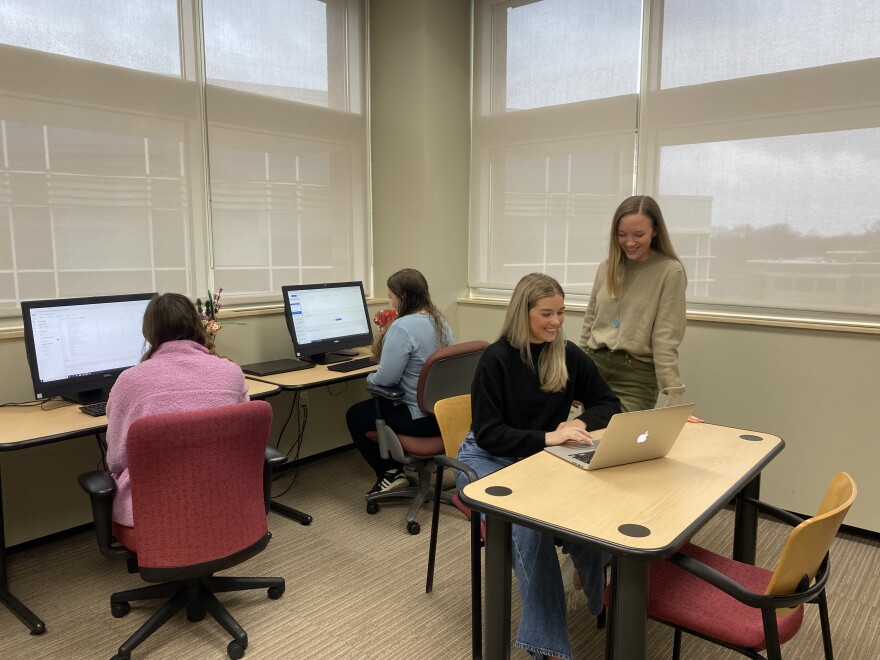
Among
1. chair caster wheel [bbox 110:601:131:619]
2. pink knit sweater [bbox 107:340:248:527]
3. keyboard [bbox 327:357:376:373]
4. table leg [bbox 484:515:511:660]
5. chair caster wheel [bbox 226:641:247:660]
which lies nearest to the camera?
table leg [bbox 484:515:511:660]

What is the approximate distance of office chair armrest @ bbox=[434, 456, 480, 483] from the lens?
2.01 meters

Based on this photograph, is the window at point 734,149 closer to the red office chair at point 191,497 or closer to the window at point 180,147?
the window at point 180,147

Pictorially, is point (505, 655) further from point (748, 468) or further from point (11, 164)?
point (11, 164)

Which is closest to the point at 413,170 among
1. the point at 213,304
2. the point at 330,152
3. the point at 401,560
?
the point at 330,152

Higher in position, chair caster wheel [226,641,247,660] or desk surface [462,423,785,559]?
desk surface [462,423,785,559]

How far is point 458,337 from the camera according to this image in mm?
4387

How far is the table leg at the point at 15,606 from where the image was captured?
225cm

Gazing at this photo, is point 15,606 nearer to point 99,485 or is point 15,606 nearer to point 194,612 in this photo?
point 194,612

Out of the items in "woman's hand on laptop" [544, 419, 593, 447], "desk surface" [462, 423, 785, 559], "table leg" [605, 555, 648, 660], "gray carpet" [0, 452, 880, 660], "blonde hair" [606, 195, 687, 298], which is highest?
"blonde hair" [606, 195, 687, 298]

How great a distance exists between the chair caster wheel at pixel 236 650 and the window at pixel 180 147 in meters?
1.80

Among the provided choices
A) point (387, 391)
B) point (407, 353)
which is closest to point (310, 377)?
point (387, 391)

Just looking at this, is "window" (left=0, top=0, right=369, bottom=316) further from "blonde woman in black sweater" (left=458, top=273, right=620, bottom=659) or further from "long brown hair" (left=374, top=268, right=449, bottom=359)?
"blonde woman in black sweater" (left=458, top=273, right=620, bottom=659)

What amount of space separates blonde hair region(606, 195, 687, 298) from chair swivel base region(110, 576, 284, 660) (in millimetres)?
1797

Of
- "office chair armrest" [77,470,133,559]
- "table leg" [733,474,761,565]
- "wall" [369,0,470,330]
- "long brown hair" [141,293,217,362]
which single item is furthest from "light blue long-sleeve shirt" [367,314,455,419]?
"table leg" [733,474,761,565]
